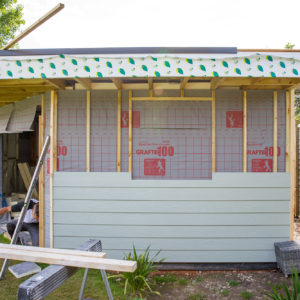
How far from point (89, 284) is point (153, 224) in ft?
3.69

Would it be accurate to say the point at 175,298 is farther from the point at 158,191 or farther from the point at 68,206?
the point at 68,206

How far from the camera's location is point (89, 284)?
3.21 meters

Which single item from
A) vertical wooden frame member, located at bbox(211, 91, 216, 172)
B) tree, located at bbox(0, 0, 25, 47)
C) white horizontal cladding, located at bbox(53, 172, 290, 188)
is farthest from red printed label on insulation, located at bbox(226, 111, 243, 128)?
tree, located at bbox(0, 0, 25, 47)

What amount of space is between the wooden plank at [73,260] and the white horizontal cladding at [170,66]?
1842mm

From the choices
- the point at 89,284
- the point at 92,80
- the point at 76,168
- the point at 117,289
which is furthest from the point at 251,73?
the point at 89,284

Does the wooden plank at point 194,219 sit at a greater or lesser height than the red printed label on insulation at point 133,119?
lesser

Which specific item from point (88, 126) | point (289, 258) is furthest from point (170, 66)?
point (289, 258)

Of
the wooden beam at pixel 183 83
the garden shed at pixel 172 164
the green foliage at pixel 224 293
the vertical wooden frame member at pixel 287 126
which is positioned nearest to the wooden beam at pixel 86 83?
the garden shed at pixel 172 164

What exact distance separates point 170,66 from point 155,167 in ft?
5.10

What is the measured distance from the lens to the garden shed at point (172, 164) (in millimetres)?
3693

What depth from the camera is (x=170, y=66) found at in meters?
2.82

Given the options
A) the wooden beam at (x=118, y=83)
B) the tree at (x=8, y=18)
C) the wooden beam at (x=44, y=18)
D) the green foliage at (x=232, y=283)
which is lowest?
the green foliage at (x=232, y=283)

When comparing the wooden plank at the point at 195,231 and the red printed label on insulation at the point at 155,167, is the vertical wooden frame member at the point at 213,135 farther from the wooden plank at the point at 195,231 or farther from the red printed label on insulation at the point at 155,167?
the wooden plank at the point at 195,231

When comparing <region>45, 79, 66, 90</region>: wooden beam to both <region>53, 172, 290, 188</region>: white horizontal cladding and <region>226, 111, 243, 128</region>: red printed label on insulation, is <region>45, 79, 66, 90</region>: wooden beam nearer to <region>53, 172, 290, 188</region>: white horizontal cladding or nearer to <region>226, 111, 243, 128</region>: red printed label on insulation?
<region>53, 172, 290, 188</region>: white horizontal cladding
